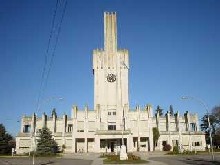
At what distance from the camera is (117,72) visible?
277 feet

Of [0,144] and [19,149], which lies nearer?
[0,144]

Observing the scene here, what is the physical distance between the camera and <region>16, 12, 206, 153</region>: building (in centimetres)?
7712

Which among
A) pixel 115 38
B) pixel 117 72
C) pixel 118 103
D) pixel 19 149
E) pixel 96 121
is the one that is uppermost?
pixel 115 38

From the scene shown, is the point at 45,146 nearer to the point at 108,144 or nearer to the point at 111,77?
the point at 108,144

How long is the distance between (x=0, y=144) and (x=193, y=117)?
55.6 metres

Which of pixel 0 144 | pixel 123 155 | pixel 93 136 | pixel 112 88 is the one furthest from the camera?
pixel 112 88

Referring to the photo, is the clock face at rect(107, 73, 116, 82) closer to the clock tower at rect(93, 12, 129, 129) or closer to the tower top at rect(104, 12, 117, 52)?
the clock tower at rect(93, 12, 129, 129)

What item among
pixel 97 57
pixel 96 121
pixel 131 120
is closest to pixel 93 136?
pixel 96 121

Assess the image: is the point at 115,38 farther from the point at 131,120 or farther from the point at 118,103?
the point at 131,120

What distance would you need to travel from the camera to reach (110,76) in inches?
3290

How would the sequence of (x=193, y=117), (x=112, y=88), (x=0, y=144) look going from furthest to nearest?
1. (x=193, y=117)
2. (x=112, y=88)
3. (x=0, y=144)

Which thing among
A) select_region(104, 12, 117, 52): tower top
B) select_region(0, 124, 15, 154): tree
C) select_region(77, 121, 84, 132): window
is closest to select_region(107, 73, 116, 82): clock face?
select_region(104, 12, 117, 52): tower top

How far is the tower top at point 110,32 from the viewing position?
3393 inches

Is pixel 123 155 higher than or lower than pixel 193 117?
lower
